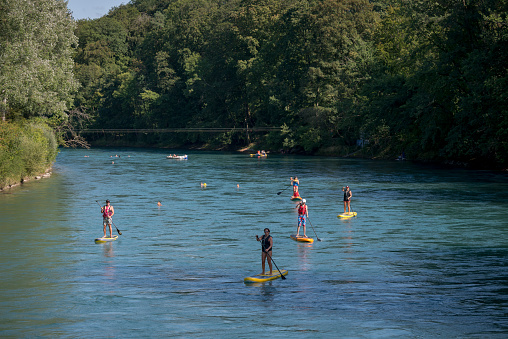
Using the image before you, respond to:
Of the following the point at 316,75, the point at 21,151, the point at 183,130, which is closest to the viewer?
the point at 21,151

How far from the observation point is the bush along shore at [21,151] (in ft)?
188

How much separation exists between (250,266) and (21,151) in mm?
38700

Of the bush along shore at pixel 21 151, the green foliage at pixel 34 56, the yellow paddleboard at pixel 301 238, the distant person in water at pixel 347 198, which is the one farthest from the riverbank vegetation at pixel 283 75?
the yellow paddleboard at pixel 301 238

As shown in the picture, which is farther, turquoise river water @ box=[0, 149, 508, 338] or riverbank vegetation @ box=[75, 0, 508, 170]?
riverbank vegetation @ box=[75, 0, 508, 170]

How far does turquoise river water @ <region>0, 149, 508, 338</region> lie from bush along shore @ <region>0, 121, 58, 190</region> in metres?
3.50

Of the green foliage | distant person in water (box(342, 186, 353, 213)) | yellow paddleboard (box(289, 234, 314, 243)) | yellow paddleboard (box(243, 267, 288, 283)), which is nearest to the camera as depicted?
yellow paddleboard (box(243, 267, 288, 283))

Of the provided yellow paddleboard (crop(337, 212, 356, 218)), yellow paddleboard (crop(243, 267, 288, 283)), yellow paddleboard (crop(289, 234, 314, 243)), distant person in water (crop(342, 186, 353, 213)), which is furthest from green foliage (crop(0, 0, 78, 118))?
yellow paddleboard (crop(243, 267, 288, 283))

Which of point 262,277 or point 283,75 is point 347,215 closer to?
point 262,277

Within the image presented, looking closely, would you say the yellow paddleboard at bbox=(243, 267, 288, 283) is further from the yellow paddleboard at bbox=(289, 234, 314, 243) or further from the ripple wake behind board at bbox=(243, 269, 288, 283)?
the yellow paddleboard at bbox=(289, 234, 314, 243)

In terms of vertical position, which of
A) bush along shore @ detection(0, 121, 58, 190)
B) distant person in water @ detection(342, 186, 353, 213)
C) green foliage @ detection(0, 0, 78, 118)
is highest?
green foliage @ detection(0, 0, 78, 118)

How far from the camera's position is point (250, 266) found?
28.0 meters

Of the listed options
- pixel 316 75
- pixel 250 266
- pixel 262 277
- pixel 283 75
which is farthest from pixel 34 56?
pixel 283 75

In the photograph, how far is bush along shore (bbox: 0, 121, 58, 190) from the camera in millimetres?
57350

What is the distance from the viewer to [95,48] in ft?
617
